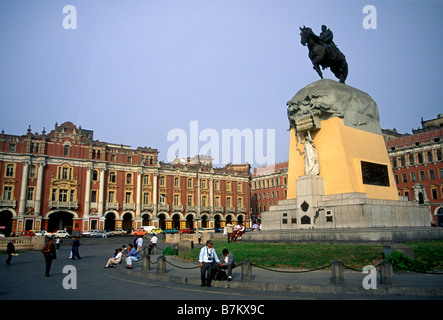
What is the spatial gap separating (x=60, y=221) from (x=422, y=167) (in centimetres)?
5311

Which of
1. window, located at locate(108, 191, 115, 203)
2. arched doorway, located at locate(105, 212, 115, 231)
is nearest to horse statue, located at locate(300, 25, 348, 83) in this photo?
window, located at locate(108, 191, 115, 203)

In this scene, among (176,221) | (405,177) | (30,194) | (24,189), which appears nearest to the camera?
(24,189)

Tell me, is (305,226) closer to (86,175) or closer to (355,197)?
(355,197)

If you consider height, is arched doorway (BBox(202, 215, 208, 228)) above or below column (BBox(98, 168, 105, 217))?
below

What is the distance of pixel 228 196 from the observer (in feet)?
224

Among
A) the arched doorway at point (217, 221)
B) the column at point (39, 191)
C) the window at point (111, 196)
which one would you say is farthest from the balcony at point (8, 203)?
the arched doorway at point (217, 221)

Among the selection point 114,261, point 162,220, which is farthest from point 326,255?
point 162,220

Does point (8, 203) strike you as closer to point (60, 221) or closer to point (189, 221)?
point (60, 221)

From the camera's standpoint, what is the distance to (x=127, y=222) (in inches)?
2292

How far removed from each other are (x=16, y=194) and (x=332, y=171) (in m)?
45.2

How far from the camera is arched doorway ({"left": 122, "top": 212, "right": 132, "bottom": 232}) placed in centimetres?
5777

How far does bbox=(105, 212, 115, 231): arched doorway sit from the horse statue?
4341 cm

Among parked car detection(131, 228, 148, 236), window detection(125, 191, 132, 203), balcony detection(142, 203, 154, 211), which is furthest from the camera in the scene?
balcony detection(142, 203, 154, 211)

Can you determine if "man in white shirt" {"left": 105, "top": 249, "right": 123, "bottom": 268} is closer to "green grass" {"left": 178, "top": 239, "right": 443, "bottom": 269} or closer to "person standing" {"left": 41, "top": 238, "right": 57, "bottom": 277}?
"person standing" {"left": 41, "top": 238, "right": 57, "bottom": 277}
